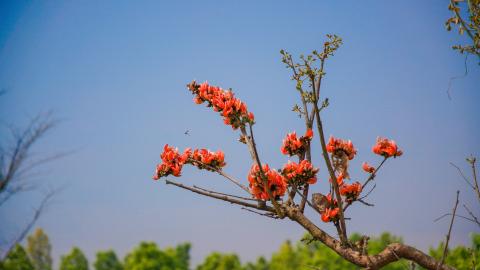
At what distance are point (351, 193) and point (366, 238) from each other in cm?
40

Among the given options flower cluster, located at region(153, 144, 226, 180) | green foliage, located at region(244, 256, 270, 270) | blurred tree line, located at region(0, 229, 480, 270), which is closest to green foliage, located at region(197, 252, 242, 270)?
blurred tree line, located at region(0, 229, 480, 270)

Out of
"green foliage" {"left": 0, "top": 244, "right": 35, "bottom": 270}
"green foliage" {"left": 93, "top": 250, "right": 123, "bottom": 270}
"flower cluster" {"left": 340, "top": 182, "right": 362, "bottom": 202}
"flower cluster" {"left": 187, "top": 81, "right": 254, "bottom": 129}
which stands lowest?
"flower cluster" {"left": 340, "top": 182, "right": 362, "bottom": 202}

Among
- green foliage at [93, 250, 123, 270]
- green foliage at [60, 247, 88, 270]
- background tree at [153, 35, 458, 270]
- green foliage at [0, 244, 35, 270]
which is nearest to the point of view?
background tree at [153, 35, 458, 270]

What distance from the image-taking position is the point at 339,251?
2566 millimetres

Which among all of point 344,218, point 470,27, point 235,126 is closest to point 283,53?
point 235,126

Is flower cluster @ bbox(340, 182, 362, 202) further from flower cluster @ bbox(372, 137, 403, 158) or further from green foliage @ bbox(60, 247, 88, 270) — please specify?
green foliage @ bbox(60, 247, 88, 270)

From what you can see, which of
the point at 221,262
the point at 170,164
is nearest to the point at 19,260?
the point at 221,262

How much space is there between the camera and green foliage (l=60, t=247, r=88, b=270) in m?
44.8

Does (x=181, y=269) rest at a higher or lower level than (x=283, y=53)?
higher

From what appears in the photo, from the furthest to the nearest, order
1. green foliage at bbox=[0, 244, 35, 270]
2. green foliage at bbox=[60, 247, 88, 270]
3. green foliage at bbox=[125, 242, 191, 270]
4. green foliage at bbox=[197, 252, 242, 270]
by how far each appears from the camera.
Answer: green foliage at bbox=[60, 247, 88, 270]
green foliage at bbox=[197, 252, 242, 270]
green foliage at bbox=[125, 242, 191, 270]
green foliage at bbox=[0, 244, 35, 270]

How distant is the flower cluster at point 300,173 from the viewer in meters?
2.86

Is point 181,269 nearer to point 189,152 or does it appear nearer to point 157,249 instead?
point 157,249

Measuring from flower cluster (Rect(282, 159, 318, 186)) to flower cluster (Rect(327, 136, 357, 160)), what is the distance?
0.25 m

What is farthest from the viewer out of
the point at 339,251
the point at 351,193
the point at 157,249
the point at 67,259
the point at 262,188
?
the point at 67,259
